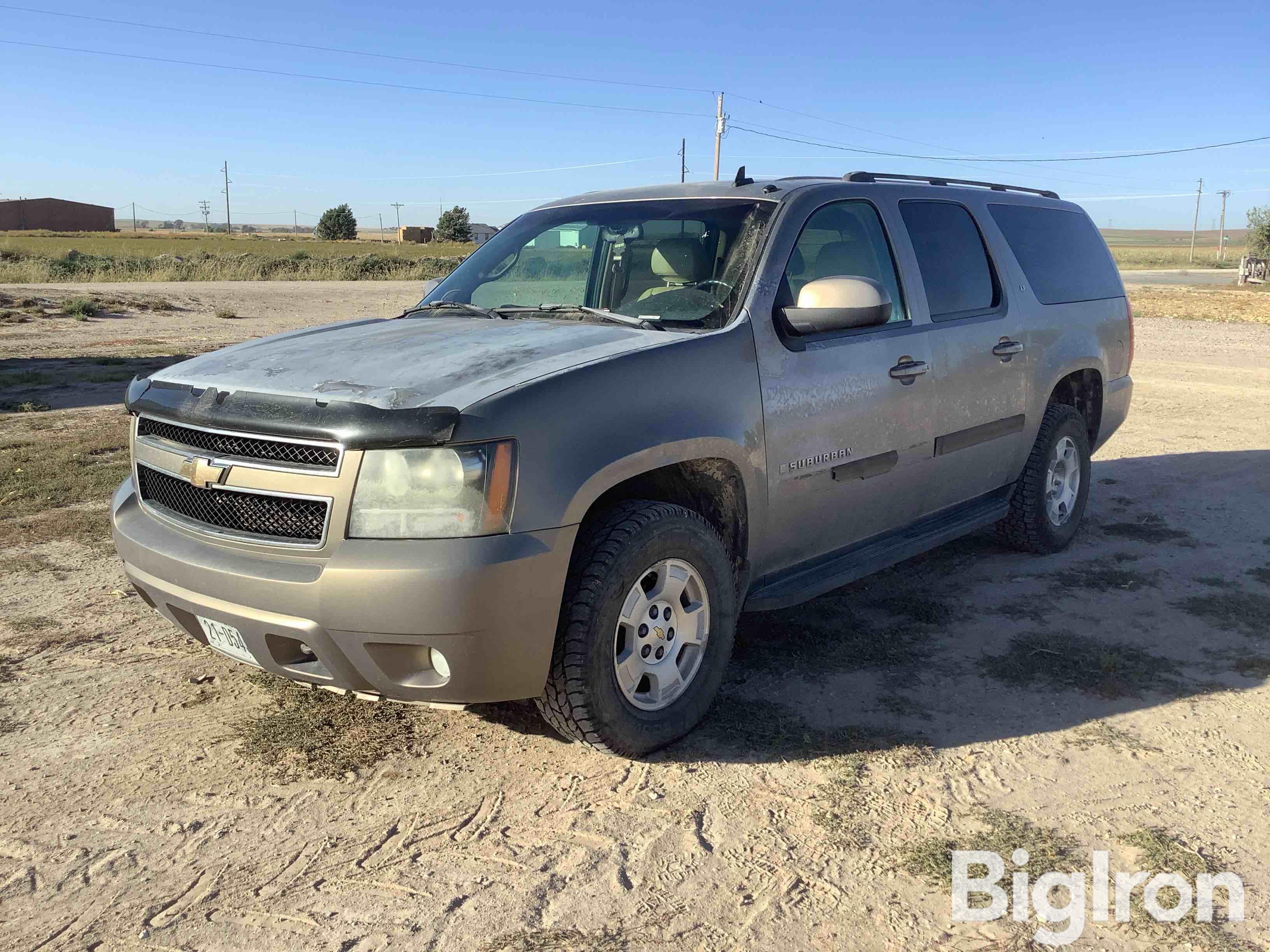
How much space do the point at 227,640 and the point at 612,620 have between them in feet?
3.95

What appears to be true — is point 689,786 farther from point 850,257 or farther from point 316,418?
point 850,257

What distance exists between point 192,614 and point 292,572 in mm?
514

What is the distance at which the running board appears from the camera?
158 inches

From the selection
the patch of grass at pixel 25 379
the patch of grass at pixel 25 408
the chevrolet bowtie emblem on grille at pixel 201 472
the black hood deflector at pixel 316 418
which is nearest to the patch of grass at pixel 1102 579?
the black hood deflector at pixel 316 418

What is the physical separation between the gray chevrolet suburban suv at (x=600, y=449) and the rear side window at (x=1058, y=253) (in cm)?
25

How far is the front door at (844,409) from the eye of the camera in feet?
12.8

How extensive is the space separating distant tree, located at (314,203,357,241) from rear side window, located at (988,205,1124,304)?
102m

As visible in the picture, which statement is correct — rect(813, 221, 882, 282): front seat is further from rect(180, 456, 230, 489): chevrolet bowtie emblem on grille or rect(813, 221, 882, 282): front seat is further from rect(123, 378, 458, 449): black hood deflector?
rect(180, 456, 230, 489): chevrolet bowtie emblem on grille

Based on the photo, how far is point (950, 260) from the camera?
16.3 feet

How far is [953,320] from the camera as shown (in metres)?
4.80

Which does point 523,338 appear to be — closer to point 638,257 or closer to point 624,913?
point 638,257

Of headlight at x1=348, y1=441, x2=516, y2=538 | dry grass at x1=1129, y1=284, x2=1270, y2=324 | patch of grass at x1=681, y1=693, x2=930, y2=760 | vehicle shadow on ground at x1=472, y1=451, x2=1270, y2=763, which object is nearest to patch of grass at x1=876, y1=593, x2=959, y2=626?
vehicle shadow on ground at x1=472, y1=451, x2=1270, y2=763

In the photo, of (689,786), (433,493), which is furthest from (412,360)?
(689,786)

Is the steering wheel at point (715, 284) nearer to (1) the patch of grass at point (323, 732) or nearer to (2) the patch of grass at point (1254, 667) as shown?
(1) the patch of grass at point (323, 732)
